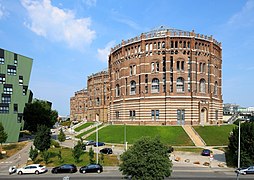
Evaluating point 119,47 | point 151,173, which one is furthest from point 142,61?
point 151,173

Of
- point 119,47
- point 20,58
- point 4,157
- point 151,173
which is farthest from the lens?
point 119,47

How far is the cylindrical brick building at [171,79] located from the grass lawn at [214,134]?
482 cm

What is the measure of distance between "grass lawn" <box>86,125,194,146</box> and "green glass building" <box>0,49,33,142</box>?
21.4m

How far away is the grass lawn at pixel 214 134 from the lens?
64.8 m

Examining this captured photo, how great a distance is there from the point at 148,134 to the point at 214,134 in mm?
17577

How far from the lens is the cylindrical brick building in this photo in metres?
77.8

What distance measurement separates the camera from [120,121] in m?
89.0

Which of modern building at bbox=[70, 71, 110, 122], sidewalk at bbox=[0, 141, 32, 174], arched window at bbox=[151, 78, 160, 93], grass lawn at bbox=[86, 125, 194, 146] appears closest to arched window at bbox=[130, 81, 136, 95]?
arched window at bbox=[151, 78, 160, 93]

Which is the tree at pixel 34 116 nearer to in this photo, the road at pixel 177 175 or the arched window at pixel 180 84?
the arched window at pixel 180 84

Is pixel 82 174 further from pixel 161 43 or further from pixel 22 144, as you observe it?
pixel 161 43

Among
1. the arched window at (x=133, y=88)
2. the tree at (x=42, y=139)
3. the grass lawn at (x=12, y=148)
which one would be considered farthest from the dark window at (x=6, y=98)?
the arched window at (x=133, y=88)

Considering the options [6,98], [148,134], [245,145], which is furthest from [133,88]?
[245,145]

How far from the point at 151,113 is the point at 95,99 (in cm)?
4952

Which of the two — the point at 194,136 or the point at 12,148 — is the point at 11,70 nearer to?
the point at 12,148
